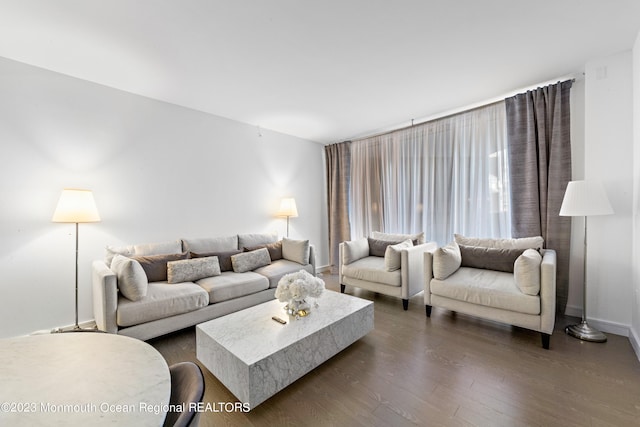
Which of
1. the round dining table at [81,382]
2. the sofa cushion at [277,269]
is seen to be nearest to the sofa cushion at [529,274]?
the sofa cushion at [277,269]

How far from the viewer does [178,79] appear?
2707mm

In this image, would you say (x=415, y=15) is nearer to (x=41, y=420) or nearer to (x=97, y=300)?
(x=41, y=420)

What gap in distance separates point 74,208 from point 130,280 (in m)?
0.83

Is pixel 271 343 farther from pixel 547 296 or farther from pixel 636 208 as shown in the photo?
pixel 636 208

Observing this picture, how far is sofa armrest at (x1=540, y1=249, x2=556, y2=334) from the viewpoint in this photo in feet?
7.09

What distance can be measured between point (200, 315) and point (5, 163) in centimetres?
220

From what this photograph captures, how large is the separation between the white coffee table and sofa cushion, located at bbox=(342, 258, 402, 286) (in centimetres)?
87

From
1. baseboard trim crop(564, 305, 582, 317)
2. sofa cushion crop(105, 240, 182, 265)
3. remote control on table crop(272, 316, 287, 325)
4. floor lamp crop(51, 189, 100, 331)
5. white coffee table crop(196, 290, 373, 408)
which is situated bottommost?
baseboard trim crop(564, 305, 582, 317)

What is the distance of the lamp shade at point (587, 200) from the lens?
2.25 meters

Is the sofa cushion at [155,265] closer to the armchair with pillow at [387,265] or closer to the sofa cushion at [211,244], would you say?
the sofa cushion at [211,244]

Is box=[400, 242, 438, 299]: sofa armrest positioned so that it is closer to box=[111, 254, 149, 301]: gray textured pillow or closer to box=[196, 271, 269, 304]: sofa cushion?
box=[196, 271, 269, 304]: sofa cushion

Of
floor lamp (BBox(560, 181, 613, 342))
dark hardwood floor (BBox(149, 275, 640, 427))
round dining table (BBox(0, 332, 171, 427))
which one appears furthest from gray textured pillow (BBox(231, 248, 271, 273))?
floor lamp (BBox(560, 181, 613, 342))

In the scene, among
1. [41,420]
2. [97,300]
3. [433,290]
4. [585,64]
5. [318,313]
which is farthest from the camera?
[433,290]

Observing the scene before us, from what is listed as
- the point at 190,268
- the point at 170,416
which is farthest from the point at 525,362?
the point at 190,268
